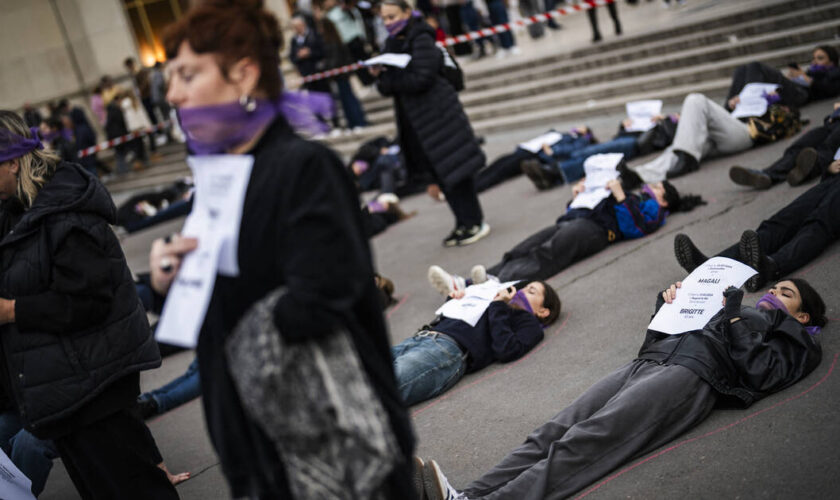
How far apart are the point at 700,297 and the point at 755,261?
0.85 metres

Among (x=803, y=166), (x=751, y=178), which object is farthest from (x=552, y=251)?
(x=803, y=166)

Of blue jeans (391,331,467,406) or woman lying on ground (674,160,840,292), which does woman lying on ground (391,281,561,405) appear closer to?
blue jeans (391,331,467,406)

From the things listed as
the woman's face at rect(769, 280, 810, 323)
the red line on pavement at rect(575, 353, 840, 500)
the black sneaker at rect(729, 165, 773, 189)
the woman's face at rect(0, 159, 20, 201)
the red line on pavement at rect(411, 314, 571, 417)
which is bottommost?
the red line on pavement at rect(411, 314, 571, 417)

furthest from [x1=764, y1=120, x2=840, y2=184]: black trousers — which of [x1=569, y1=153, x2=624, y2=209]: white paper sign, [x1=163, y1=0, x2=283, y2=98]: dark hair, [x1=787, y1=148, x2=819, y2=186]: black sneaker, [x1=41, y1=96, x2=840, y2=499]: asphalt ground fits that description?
[x1=163, y1=0, x2=283, y2=98]: dark hair

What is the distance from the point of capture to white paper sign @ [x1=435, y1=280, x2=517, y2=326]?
501cm

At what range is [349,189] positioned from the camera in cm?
209

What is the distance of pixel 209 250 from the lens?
201cm

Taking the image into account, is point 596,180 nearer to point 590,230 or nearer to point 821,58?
point 590,230

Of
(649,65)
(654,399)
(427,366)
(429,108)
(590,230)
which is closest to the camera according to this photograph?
(654,399)

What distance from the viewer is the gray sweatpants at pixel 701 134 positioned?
301 inches

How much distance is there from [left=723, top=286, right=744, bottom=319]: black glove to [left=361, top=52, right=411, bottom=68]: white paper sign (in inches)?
147

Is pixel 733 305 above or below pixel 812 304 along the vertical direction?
above

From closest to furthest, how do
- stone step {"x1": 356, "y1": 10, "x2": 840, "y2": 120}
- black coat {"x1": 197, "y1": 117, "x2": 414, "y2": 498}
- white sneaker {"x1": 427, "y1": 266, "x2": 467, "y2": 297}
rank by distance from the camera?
1. black coat {"x1": 197, "y1": 117, "x2": 414, "y2": 498}
2. white sneaker {"x1": 427, "y1": 266, "x2": 467, "y2": 297}
3. stone step {"x1": 356, "y1": 10, "x2": 840, "y2": 120}

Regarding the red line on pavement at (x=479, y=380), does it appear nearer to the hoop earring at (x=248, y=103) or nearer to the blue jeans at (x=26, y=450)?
the blue jeans at (x=26, y=450)
